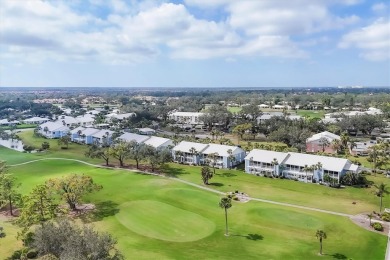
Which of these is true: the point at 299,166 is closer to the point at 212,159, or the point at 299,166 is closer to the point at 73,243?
the point at 212,159

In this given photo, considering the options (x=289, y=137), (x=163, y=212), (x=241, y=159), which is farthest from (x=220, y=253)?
(x=289, y=137)

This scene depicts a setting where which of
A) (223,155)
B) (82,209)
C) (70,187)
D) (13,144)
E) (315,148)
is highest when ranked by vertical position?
(70,187)

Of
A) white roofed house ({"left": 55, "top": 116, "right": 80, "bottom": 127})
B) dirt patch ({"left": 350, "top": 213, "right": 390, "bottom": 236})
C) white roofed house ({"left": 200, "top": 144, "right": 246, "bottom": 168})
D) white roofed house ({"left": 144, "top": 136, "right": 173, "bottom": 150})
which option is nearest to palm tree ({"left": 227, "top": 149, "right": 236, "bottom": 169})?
white roofed house ({"left": 200, "top": 144, "right": 246, "bottom": 168})

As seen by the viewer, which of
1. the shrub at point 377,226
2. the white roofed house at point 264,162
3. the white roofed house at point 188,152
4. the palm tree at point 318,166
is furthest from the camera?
the white roofed house at point 188,152

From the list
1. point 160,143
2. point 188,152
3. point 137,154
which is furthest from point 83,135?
point 188,152

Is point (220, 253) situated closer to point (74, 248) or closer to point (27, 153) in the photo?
point (74, 248)

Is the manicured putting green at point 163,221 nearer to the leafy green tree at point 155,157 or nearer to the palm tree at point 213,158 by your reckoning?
the leafy green tree at point 155,157

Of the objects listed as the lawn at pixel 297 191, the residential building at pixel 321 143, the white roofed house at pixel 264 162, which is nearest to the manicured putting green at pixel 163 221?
the lawn at pixel 297 191
